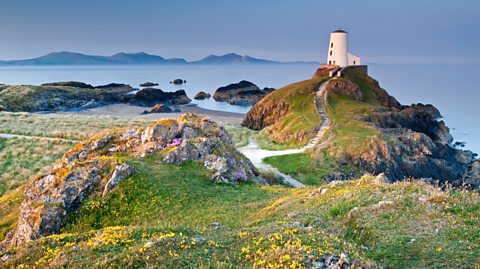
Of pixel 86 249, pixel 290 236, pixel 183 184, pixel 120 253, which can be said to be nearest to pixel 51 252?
pixel 86 249

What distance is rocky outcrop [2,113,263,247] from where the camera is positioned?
61.9ft

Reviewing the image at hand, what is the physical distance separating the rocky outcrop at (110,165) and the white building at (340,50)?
60495mm

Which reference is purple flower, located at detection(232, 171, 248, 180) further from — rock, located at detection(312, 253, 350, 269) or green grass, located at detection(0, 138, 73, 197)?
green grass, located at detection(0, 138, 73, 197)

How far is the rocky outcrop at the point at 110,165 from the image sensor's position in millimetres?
18875

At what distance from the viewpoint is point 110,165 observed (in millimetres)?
22766

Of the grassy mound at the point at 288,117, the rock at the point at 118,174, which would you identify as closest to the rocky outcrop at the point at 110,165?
the rock at the point at 118,174

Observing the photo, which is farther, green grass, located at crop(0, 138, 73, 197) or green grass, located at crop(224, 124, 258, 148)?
green grass, located at crop(224, 124, 258, 148)

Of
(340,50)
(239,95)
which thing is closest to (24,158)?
(340,50)

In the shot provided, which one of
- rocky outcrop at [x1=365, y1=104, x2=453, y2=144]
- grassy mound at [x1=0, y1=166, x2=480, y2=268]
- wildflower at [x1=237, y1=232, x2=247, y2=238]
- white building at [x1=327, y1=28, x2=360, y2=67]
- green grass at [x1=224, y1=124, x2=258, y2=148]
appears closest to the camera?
grassy mound at [x1=0, y1=166, x2=480, y2=268]

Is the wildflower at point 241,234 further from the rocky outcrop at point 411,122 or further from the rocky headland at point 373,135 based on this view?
the rocky outcrop at point 411,122

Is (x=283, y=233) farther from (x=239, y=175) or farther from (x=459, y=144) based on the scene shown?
(x=459, y=144)

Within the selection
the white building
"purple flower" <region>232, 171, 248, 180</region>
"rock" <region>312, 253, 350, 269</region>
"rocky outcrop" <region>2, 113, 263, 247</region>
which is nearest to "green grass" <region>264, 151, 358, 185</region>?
"rocky outcrop" <region>2, 113, 263, 247</region>

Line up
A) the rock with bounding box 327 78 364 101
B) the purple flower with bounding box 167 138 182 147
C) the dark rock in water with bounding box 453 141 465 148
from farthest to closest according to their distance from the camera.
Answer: the rock with bounding box 327 78 364 101 → the dark rock in water with bounding box 453 141 465 148 → the purple flower with bounding box 167 138 182 147

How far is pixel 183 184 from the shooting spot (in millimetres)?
22625
